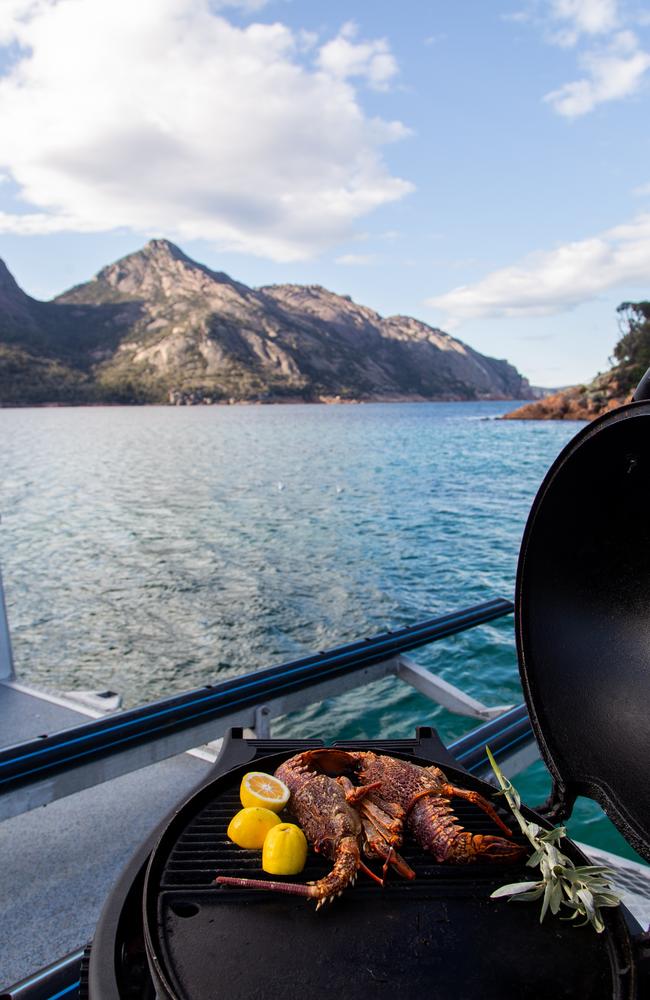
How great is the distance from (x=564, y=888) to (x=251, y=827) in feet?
3.30

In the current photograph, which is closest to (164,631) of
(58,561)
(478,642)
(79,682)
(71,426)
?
(79,682)

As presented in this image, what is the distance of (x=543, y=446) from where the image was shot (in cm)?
6028

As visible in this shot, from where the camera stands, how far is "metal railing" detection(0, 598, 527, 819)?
10.2ft

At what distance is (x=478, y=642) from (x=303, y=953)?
953cm

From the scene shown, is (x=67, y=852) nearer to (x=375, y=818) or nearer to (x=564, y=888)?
(x=375, y=818)

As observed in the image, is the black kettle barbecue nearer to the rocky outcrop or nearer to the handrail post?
the handrail post

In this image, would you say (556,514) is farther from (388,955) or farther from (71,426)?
(71,426)

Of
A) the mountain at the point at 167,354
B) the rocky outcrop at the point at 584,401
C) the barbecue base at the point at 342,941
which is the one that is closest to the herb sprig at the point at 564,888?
the barbecue base at the point at 342,941

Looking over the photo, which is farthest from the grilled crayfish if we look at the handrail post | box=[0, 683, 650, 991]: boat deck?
the handrail post

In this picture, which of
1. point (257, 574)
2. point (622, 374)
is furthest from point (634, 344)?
point (257, 574)

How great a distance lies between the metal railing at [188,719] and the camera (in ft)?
10.2

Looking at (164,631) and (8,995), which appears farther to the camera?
(164,631)

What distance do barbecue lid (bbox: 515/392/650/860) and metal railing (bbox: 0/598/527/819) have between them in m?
1.97

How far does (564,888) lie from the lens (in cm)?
193
